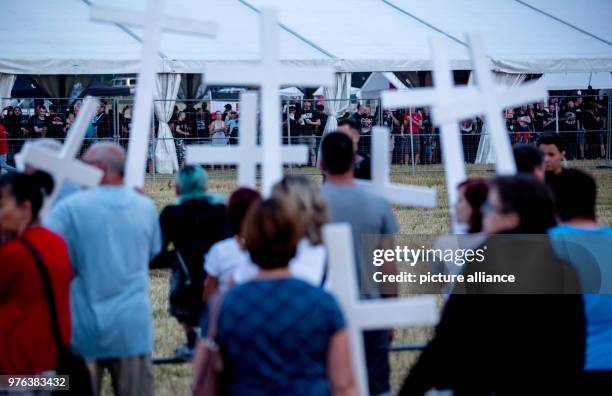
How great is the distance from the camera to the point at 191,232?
5602mm

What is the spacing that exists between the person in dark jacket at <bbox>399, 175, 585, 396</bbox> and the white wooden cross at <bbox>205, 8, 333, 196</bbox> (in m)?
1.26

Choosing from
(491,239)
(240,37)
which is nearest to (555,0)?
(240,37)

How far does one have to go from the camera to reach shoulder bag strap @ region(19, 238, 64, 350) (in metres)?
3.87

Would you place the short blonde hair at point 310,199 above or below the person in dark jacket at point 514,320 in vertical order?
above

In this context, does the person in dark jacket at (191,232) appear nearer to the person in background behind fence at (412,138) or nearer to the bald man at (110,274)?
the bald man at (110,274)

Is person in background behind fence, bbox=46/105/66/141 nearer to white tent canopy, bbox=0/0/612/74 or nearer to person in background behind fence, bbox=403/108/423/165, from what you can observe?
white tent canopy, bbox=0/0/612/74

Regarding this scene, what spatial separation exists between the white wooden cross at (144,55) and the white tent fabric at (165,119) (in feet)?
44.9

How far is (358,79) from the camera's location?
37.5m

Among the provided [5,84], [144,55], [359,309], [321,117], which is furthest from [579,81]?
[359,309]

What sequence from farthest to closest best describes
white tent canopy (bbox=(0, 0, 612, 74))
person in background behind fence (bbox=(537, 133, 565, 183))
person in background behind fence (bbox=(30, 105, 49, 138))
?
1. white tent canopy (bbox=(0, 0, 612, 74))
2. person in background behind fence (bbox=(30, 105, 49, 138))
3. person in background behind fence (bbox=(537, 133, 565, 183))

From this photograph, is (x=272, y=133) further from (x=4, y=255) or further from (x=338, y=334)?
(x=338, y=334)

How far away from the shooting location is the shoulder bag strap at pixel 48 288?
3865 millimetres

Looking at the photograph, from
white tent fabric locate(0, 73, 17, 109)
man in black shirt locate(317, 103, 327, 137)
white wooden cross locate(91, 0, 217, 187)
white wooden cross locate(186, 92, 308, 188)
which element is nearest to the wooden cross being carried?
white wooden cross locate(186, 92, 308, 188)

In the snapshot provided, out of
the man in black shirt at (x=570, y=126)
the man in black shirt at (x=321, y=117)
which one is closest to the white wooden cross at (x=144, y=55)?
the man in black shirt at (x=321, y=117)
